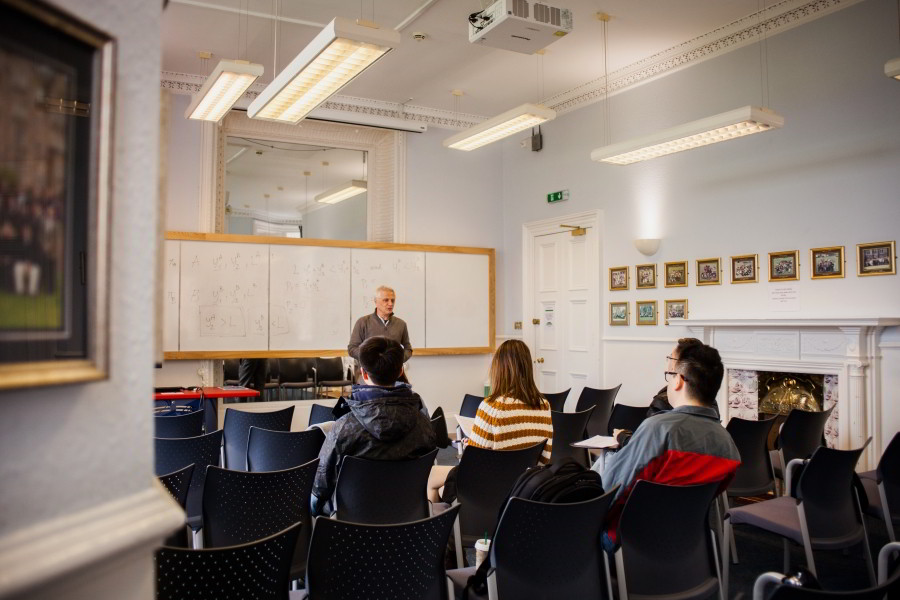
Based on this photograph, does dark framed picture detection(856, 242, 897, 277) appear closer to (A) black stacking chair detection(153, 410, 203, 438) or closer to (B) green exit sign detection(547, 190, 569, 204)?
(B) green exit sign detection(547, 190, 569, 204)

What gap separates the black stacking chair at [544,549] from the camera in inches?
79.1

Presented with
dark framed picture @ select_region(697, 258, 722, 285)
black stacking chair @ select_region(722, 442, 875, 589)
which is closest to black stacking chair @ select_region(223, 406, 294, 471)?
black stacking chair @ select_region(722, 442, 875, 589)

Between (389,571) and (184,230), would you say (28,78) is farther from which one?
(184,230)

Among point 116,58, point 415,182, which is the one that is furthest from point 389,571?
point 415,182

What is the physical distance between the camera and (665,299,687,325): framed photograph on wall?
632 cm

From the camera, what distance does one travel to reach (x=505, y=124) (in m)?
5.89

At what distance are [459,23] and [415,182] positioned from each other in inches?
101

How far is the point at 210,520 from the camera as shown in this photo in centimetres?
245

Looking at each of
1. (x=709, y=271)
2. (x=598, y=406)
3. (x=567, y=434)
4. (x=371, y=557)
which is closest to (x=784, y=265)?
(x=709, y=271)

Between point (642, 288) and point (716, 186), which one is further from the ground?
point (716, 186)

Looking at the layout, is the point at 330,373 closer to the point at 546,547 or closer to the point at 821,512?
the point at 821,512

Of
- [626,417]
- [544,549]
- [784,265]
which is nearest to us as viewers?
[544,549]

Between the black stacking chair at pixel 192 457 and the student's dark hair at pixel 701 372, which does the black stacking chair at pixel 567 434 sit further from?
the black stacking chair at pixel 192 457

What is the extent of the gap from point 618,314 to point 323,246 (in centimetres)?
320
